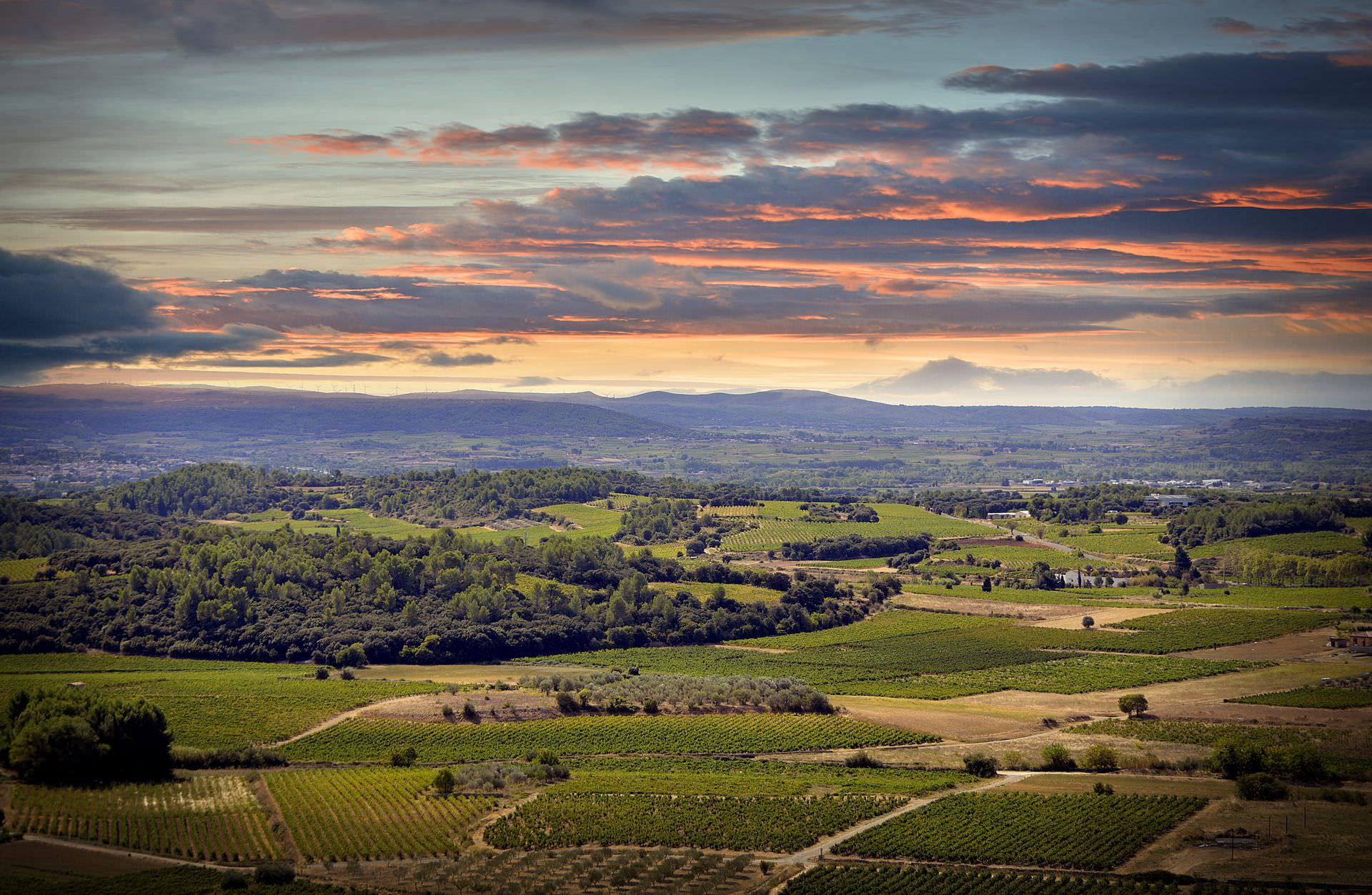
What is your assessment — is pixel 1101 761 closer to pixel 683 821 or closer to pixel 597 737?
pixel 683 821

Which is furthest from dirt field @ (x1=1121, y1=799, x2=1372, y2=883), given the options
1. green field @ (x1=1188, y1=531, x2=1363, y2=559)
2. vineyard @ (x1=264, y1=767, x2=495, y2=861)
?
green field @ (x1=1188, y1=531, x2=1363, y2=559)

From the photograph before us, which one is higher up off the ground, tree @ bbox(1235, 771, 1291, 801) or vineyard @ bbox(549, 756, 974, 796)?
tree @ bbox(1235, 771, 1291, 801)

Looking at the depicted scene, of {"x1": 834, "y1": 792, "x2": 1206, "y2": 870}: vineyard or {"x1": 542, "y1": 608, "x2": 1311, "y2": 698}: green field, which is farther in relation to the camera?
{"x1": 542, "y1": 608, "x2": 1311, "y2": 698}: green field

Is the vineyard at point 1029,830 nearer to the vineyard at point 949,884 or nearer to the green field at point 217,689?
the vineyard at point 949,884

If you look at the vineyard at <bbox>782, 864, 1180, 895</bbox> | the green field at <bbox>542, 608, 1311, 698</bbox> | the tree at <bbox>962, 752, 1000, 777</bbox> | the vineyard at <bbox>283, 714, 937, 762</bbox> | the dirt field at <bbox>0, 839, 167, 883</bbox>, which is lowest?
the green field at <bbox>542, 608, 1311, 698</bbox>

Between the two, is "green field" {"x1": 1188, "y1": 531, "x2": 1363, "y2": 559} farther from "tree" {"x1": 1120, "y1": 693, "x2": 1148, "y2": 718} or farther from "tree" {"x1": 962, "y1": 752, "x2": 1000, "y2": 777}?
"tree" {"x1": 962, "y1": 752, "x2": 1000, "y2": 777}

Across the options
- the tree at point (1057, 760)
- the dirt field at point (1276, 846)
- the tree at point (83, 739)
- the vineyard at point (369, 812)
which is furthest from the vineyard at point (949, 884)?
the tree at point (83, 739)
